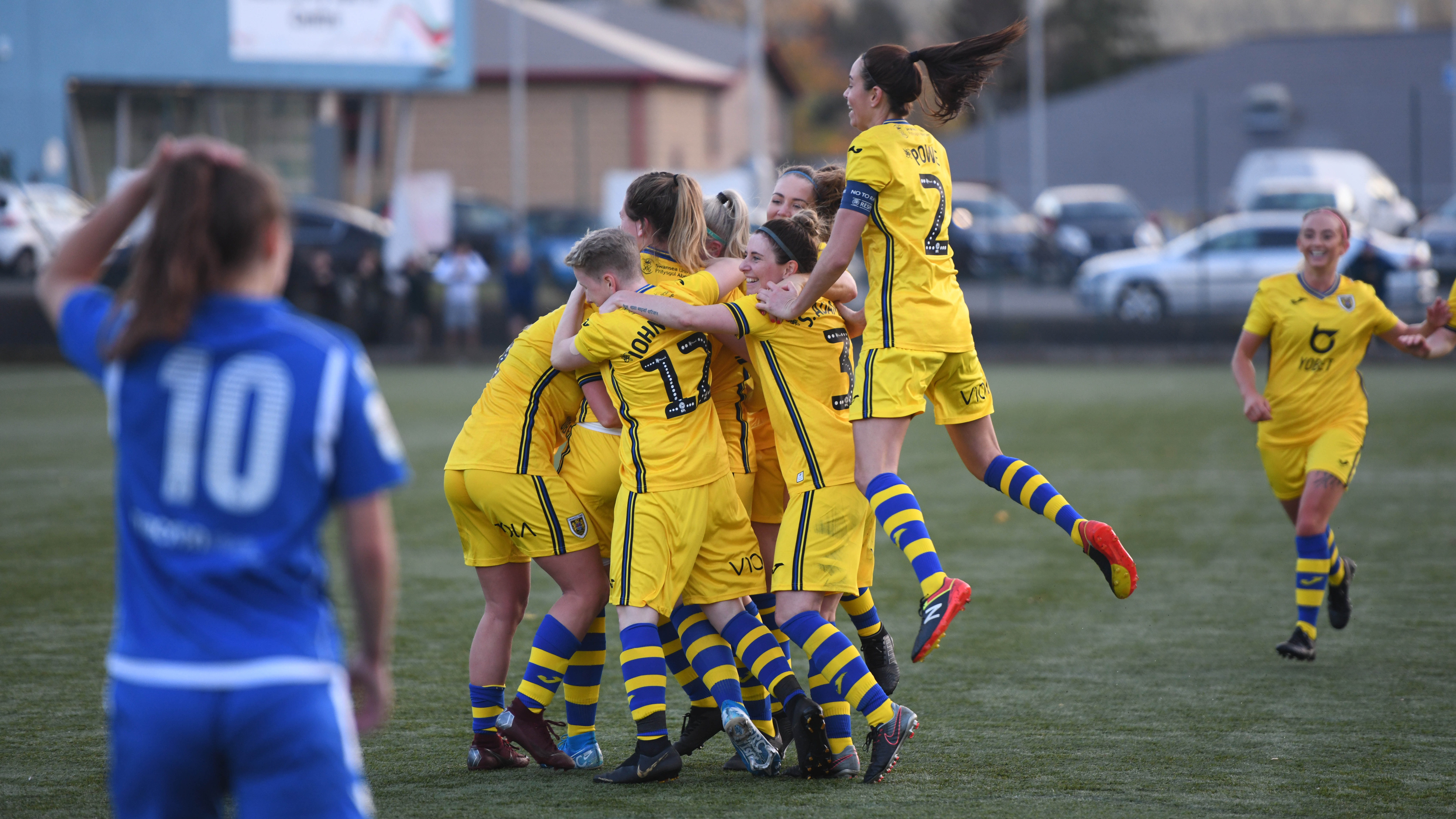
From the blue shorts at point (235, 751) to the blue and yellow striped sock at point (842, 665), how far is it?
2170mm

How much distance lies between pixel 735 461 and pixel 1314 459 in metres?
2.89

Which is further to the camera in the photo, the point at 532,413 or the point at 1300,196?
the point at 1300,196

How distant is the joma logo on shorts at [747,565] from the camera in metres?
4.43

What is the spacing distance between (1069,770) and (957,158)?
132 ft

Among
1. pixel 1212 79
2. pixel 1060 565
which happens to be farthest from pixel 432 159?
pixel 1060 565

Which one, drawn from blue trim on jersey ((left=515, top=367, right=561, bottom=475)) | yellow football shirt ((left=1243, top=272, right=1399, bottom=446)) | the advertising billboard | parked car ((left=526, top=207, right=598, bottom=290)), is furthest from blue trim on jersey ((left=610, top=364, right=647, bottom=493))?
the advertising billboard

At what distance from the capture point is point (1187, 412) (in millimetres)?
15172

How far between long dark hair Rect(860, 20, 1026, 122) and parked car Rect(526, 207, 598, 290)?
23677mm

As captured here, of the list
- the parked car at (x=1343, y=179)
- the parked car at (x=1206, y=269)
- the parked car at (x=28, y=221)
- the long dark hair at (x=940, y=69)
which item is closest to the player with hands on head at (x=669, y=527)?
the long dark hair at (x=940, y=69)

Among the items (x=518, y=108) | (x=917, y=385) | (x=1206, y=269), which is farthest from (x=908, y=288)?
(x=518, y=108)

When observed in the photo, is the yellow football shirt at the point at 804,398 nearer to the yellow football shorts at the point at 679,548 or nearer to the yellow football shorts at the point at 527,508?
the yellow football shorts at the point at 679,548

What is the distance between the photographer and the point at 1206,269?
22.3 meters

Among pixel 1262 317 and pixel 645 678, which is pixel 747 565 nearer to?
pixel 645 678

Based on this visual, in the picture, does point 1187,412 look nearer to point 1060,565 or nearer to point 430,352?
point 1060,565
